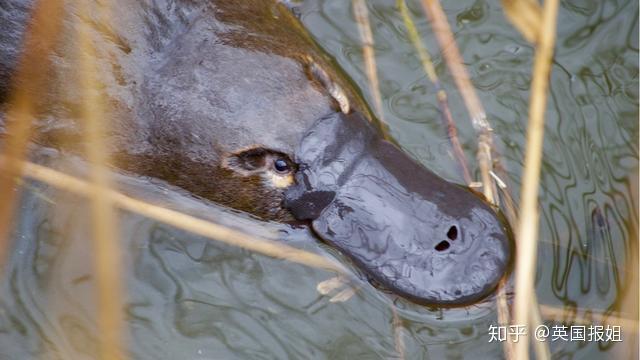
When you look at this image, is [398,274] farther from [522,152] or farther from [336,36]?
[336,36]

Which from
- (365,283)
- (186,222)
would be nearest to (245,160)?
(186,222)

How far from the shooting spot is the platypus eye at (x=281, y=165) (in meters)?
2.38

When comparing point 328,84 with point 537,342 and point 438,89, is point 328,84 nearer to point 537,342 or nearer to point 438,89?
point 438,89

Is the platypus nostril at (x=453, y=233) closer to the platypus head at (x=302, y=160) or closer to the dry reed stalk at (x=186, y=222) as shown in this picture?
the platypus head at (x=302, y=160)

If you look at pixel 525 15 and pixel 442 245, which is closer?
pixel 442 245

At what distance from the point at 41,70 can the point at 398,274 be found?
1151 millimetres

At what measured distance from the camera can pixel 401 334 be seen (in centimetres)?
249

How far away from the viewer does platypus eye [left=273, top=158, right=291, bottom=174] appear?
2385 millimetres

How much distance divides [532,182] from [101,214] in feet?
4.21

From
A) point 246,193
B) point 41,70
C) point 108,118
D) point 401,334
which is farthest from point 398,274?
point 41,70

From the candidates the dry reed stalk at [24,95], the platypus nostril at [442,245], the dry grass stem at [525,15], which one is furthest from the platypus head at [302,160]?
the dry grass stem at [525,15]

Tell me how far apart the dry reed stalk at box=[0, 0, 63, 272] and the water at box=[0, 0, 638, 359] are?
0.19 ft

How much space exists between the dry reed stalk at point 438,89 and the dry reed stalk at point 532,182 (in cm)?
19

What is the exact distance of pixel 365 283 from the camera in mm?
2510
